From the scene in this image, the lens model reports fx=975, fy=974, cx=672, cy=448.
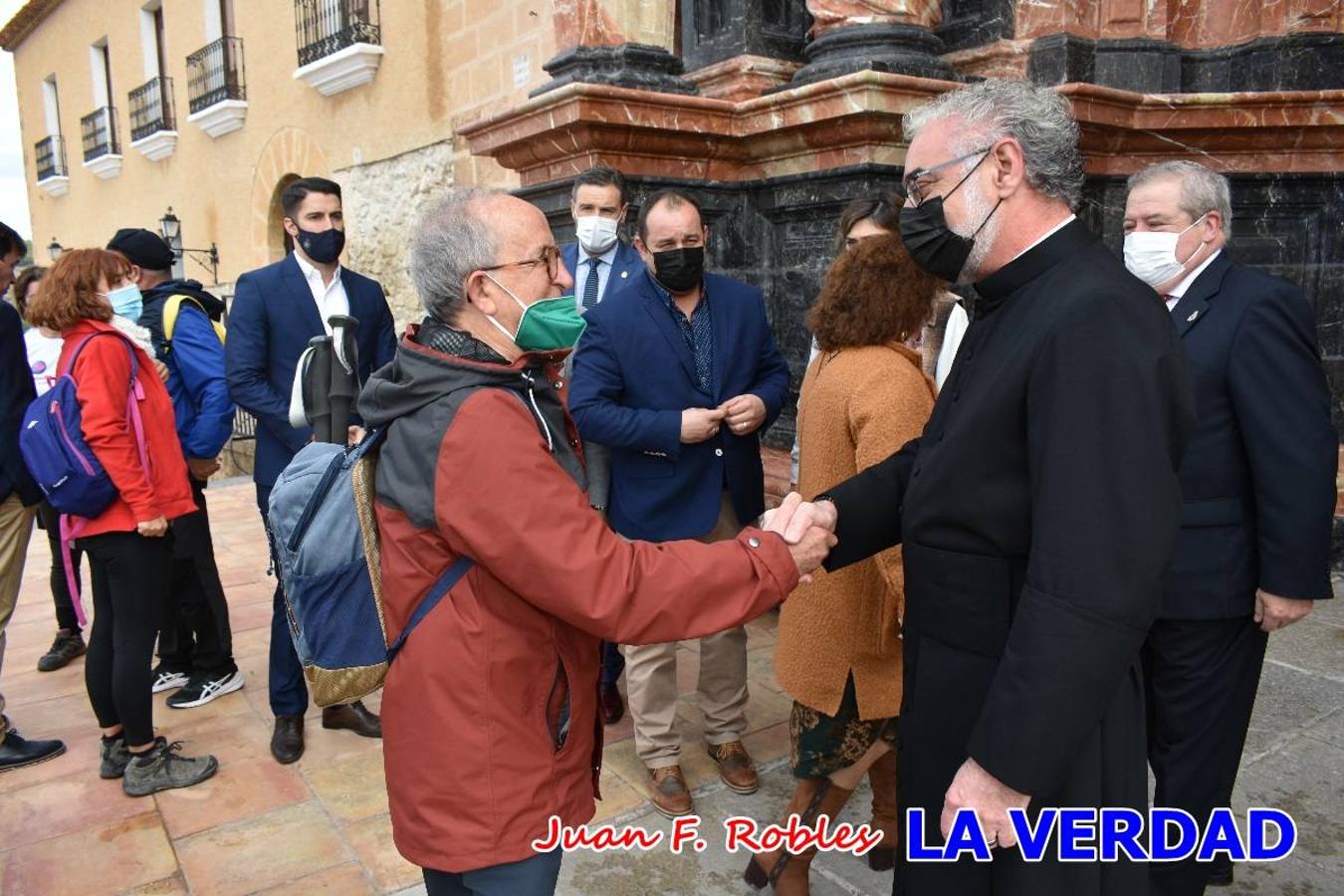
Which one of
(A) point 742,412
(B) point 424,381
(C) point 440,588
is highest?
(B) point 424,381

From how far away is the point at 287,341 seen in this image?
3.67 metres

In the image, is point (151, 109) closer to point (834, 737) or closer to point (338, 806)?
point (338, 806)

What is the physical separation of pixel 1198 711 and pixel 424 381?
2.00 m

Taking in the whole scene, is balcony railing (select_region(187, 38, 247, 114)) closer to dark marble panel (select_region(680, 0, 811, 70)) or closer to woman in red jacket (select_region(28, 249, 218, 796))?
dark marble panel (select_region(680, 0, 811, 70))

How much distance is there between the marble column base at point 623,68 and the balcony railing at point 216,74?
33.2 feet

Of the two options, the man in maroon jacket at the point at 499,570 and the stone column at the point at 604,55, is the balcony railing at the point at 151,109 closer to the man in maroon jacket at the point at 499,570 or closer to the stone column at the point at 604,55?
the stone column at the point at 604,55

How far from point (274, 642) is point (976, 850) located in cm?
278

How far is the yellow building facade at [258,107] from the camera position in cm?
897

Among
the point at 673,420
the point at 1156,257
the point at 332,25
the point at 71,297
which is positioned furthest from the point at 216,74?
the point at 1156,257

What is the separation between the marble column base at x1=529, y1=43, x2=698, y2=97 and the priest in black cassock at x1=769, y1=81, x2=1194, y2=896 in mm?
3556

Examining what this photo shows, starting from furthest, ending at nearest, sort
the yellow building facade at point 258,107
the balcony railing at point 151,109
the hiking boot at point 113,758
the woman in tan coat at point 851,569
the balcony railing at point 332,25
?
the balcony railing at point 151,109 < the balcony railing at point 332,25 < the yellow building facade at point 258,107 < the hiking boot at point 113,758 < the woman in tan coat at point 851,569

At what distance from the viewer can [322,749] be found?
3.65 meters

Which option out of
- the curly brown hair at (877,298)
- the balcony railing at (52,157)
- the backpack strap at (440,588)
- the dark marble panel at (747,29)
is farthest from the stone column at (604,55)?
the balcony railing at (52,157)

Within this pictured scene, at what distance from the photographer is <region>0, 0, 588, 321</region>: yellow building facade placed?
8.97m
